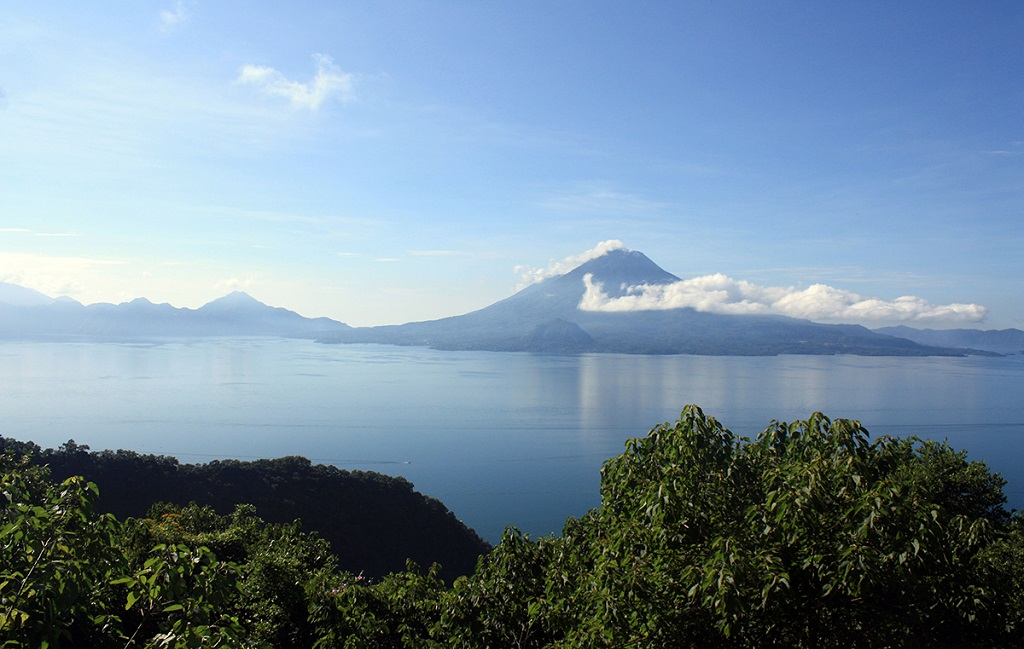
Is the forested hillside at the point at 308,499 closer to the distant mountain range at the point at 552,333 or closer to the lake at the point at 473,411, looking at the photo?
the lake at the point at 473,411

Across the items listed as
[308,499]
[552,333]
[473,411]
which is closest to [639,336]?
[552,333]

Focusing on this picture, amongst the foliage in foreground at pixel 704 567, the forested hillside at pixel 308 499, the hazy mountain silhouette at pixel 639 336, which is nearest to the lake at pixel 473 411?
the forested hillside at pixel 308 499

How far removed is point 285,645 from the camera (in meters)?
6.00

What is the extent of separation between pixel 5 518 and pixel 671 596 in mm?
3163

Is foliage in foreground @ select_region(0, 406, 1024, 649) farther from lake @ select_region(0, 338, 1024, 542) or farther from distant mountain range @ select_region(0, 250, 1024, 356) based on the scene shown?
distant mountain range @ select_region(0, 250, 1024, 356)

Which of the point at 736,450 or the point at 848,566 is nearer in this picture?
the point at 848,566

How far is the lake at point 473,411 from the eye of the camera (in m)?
35.8

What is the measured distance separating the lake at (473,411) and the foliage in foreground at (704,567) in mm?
22861

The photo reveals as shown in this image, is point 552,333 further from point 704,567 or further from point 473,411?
point 704,567

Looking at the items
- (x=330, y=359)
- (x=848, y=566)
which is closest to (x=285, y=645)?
(x=848, y=566)

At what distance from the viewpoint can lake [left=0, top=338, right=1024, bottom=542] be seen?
3575cm

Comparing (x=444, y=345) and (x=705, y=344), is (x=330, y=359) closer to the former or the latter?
(x=444, y=345)

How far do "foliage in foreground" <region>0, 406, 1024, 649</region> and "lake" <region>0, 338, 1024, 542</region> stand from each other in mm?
22861

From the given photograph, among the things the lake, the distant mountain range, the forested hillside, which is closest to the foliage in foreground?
the forested hillside
